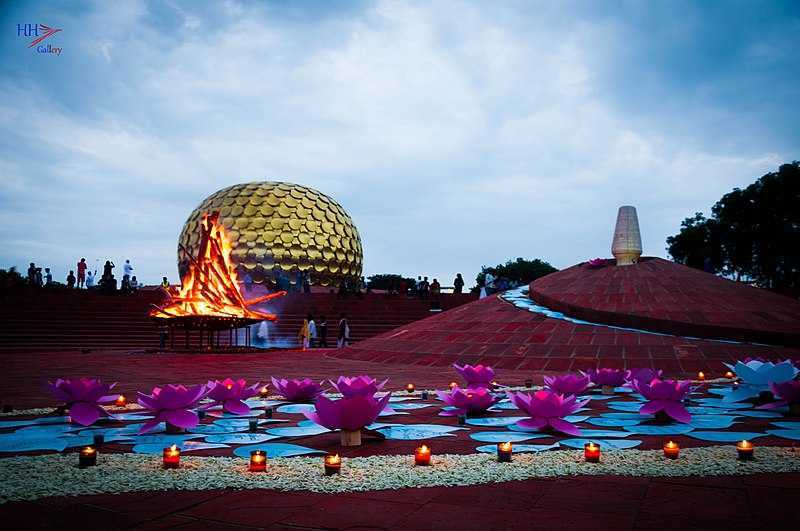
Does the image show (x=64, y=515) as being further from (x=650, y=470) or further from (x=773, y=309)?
(x=773, y=309)

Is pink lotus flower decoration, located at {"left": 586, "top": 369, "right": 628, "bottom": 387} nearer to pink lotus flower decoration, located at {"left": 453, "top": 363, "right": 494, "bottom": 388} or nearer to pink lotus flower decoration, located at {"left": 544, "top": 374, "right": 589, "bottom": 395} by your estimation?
pink lotus flower decoration, located at {"left": 453, "top": 363, "right": 494, "bottom": 388}

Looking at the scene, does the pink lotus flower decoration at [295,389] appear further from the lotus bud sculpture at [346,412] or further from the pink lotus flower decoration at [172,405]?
the lotus bud sculpture at [346,412]

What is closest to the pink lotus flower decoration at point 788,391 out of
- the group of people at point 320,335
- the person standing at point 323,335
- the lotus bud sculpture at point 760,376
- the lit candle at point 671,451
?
the lotus bud sculpture at point 760,376

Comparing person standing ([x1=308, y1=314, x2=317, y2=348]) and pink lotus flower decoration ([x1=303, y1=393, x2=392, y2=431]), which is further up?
person standing ([x1=308, y1=314, x2=317, y2=348])

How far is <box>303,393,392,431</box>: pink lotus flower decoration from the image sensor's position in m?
3.86

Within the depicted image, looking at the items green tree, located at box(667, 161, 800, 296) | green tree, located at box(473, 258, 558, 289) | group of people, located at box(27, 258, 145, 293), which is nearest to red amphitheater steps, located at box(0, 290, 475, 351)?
group of people, located at box(27, 258, 145, 293)

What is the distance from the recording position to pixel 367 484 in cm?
301

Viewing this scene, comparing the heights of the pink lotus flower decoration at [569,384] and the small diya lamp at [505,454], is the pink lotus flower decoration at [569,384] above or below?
above

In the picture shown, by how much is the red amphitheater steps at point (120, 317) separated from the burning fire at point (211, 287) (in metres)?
3.44

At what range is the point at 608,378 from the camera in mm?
6836

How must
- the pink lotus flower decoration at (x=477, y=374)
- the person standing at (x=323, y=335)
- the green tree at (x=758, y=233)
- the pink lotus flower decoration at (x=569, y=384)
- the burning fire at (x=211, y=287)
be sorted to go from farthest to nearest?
the green tree at (x=758, y=233), the person standing at (x=323, y=335), the burning fire at (x=211, y=287), the pink lotus flower decoration at (x=477, y=374), the pink lotus flower decoration at (x=569, y=384)

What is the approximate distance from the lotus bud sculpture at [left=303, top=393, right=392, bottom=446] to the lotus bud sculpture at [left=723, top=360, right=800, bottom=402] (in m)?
3.58

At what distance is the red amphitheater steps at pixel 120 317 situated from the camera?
1914 centimetres

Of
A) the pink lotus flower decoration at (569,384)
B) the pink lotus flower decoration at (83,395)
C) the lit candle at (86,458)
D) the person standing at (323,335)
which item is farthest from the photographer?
the person standing at (323,335)
